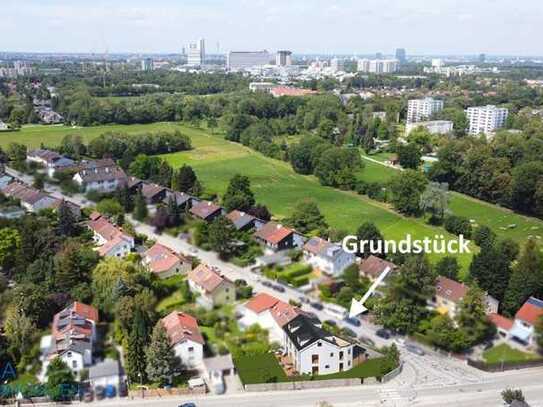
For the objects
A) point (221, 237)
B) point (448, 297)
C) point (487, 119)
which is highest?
point (487, 119)

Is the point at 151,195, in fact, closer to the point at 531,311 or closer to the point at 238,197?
the point at 238,197

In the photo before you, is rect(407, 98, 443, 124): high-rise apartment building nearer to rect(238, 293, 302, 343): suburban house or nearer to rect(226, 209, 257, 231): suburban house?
rect(226, 209, 257, 231): suburban house

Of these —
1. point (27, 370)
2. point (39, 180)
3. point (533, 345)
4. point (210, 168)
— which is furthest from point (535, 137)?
point (27, 370)

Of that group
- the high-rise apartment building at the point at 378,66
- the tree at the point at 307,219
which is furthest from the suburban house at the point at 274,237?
the high-rise apartment building at the point at 378,66

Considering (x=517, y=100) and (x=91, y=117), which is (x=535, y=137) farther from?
(x=91, y=117)

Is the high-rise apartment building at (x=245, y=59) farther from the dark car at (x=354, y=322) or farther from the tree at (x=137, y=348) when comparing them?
the tree at (x=137, y=348)

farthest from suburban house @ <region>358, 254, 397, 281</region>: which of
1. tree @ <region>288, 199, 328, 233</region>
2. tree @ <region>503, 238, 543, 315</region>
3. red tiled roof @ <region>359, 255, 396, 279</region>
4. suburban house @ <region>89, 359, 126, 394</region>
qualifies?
suburban house @ <region>89, 359, 126, 394</region>

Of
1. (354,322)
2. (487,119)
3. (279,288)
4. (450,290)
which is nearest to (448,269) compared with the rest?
(450,290)
